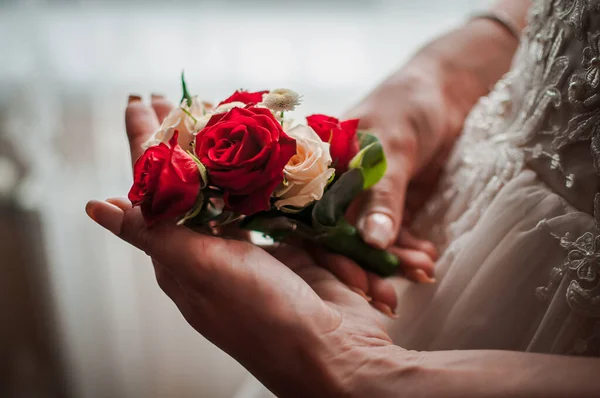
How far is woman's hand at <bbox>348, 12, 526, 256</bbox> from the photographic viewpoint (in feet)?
2.23

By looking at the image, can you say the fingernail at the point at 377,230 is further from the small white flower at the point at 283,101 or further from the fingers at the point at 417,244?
the small white flower at the point at 283,101

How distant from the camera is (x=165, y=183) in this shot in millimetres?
466

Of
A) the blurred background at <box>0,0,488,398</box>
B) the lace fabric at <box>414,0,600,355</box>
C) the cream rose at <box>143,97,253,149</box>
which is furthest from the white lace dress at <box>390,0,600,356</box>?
the blurred background at <box>0,0,488,398</box>

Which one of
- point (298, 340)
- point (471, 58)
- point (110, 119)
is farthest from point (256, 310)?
point (110, 119)

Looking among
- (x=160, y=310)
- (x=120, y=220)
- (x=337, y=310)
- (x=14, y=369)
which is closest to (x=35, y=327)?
(x=14, y=369)

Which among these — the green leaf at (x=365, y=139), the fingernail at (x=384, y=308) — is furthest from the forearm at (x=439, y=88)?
the fingernail at (x=384, y=308)

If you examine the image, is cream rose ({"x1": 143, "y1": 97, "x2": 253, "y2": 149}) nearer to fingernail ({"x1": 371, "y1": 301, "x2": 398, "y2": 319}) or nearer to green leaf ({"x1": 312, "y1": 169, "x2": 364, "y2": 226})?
green leaf ({"x1": 312, "y1": 169, "x2": 364, "y2": 226})

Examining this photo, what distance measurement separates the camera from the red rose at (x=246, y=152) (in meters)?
0.48

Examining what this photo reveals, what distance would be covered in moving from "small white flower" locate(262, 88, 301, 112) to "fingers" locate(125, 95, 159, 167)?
0.60 ft

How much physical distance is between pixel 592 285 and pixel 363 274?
0.24 metres

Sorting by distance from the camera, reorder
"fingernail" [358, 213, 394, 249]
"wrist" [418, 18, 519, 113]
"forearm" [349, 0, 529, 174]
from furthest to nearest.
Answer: "wrist" [418, 18, 519, 113] < "forearm" [349, 0, 529, 174] < "fingernail" [358, 213, 394, 249]

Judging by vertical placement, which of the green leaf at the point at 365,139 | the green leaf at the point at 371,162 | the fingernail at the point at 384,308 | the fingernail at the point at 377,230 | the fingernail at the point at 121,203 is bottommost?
the fingernail at the point at 384,308

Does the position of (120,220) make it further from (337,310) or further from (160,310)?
(160,310)

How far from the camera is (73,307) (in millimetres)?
1570
